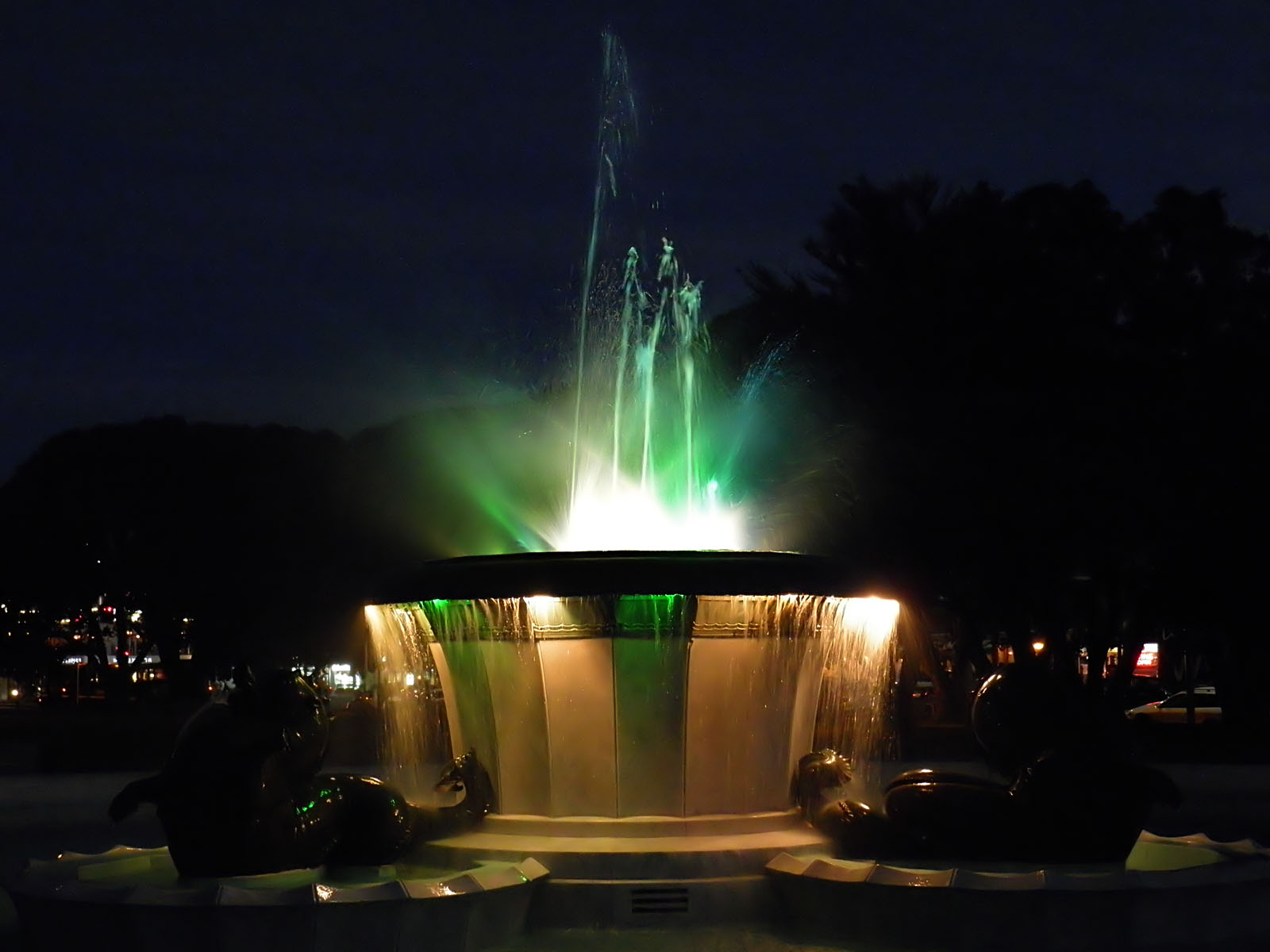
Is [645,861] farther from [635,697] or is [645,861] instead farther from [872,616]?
[872,616]

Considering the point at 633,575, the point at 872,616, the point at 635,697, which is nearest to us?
the point at 633,575

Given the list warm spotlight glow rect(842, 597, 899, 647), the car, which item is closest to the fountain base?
warm spotlight glow rect(842, 597, 899, 647)

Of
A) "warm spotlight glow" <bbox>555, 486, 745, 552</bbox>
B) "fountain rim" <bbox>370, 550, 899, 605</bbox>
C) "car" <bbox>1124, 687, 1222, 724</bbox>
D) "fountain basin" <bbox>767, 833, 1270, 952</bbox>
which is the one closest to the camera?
"fountain basin" <bbox>767, 833, 1270, 952</bbox>

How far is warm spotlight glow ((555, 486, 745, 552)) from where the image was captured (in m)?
11.0

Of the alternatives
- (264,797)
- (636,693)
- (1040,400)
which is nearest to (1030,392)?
(1040,400)

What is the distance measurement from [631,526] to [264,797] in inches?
156

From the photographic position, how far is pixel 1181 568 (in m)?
26.0

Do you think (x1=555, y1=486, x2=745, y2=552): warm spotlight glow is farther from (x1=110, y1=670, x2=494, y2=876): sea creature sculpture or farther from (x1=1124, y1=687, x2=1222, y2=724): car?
(x1=1124, y1=687, x2=1222, y2=724): car

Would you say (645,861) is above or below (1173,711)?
above

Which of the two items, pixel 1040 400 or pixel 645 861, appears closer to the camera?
pixel 645 861

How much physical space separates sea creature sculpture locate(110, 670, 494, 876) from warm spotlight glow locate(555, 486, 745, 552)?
2.42 metres

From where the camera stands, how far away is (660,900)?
28.5 feet

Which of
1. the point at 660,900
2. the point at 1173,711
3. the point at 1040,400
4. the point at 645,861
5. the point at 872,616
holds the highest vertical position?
the point at 1040,400

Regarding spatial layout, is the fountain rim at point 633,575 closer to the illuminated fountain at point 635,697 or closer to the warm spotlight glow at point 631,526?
the illuminated fountain at point 635,697
